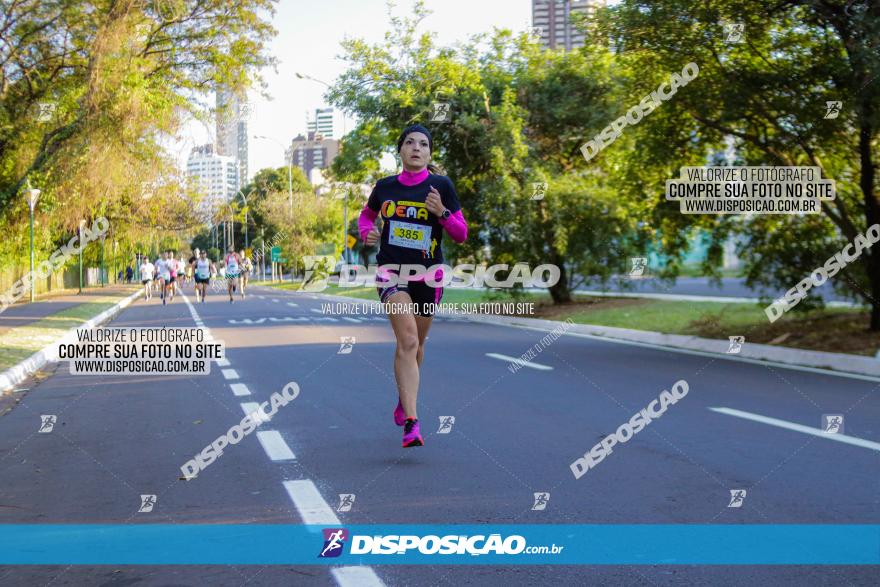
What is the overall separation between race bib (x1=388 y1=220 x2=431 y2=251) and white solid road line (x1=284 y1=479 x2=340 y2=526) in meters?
1.76

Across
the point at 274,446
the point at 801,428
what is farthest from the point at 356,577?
the point at 801,428

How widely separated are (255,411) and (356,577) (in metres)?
4.70

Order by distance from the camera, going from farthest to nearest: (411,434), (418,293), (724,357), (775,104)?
(724,357), (775,104), (418,293), (411,434)

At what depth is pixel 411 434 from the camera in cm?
621

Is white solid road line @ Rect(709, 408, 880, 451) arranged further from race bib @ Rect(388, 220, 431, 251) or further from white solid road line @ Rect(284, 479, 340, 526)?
white solid road line @ Rect(284, 479, 340, 526)

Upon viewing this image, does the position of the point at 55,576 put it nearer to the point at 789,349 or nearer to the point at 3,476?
the point at 3,476

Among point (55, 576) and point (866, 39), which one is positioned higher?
point (866, 39)

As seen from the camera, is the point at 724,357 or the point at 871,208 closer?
the point at 871,208

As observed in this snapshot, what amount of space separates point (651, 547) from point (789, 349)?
9.22 meters

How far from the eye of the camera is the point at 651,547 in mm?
4102

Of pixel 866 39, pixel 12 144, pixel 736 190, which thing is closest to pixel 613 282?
pixel 736 190

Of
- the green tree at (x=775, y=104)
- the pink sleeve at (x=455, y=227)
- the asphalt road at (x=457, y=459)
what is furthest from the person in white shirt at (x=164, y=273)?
the pink sleeve at (x=455, y=227)

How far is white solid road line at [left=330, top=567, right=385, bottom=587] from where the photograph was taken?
367 cm

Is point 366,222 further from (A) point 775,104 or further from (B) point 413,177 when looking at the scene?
(A) point 775,104
